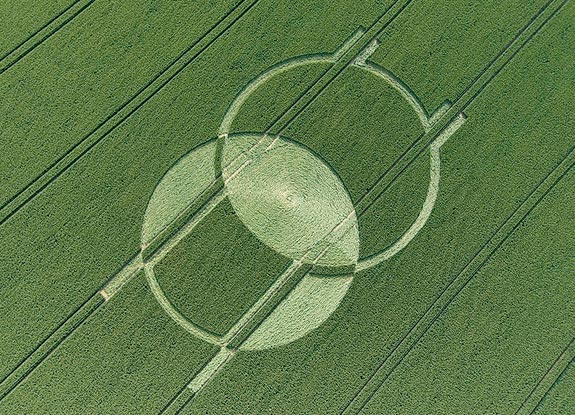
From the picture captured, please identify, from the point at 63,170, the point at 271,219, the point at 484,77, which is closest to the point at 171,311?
the point at 271,219

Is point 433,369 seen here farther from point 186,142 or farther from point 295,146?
point 186,142

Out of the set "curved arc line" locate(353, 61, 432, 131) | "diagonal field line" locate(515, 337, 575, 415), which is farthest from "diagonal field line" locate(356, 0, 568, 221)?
"diagonal field line" locate(515, 337, 575, 415)

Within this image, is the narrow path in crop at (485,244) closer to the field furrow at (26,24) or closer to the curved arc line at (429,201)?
the curved arc line at (429,201)

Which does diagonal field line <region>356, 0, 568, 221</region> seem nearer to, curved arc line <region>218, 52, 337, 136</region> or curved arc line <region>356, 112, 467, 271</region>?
curved arc line <region>356, 112, 467, 271</region>

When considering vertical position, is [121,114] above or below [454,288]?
above

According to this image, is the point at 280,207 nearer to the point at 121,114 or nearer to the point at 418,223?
the point at 418,223

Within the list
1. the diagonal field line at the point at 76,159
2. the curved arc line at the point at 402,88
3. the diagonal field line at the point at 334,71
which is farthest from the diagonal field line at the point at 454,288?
the diagonal field line at the point at 76,159
